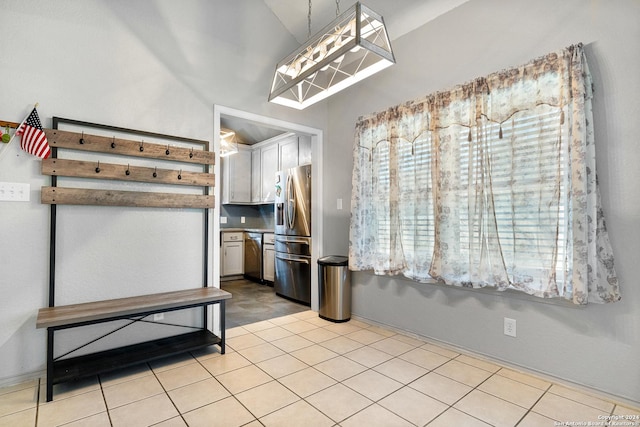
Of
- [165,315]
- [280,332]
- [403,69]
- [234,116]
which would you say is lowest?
[280,332]

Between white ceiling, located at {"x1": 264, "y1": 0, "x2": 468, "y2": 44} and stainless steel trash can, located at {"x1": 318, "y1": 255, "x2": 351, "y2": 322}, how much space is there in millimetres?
2512

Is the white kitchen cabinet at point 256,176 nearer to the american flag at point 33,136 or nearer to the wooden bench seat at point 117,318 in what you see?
the wooden bench seat at point 117,318

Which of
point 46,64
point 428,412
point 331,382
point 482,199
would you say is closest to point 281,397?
point 331,382

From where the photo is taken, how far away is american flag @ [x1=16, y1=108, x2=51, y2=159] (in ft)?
7.17

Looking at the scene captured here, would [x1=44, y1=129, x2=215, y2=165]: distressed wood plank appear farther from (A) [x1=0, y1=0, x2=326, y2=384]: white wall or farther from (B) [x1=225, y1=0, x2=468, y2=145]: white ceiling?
(B) [x1=225, y1=0, x2=468, y2=145]: white ceiling

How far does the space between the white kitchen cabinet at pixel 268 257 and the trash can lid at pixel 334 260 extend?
66.9 inches

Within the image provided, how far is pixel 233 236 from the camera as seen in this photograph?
19.3 feet

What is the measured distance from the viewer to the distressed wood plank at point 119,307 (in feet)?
6.70

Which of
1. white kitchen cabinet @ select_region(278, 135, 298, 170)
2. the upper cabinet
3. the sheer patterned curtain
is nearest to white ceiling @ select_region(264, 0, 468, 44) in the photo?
the sheer patterned curtain

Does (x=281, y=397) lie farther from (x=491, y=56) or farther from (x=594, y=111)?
(x=491, y=56)

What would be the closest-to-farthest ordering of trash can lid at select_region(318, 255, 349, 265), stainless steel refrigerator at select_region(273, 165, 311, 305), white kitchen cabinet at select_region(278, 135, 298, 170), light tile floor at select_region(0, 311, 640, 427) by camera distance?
light tile floor at select_region(0, 311, 640, 427) → trash can lid at select_region(318, 255, 349, 265) → stainless steel refrigerator at select_region(273, 165, 311, 305) → white kitchen cabinet at select_region(278, 135, 298, 170)

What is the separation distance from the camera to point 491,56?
2.51m

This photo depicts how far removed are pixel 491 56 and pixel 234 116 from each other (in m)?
2.36

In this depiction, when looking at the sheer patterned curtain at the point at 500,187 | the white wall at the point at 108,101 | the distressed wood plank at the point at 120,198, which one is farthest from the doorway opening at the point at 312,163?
the sheer patterned curtain at the point at 500,187
